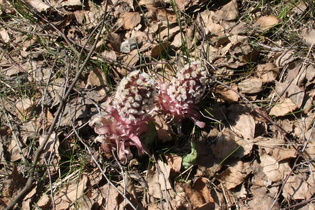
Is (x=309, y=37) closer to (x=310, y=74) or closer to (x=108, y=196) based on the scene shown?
(x=310, y=74)

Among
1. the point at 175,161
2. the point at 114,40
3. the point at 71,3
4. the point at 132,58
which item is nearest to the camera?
the point at 175,161

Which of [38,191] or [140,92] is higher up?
[140,92]

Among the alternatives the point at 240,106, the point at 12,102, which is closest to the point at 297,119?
the point at 240,106

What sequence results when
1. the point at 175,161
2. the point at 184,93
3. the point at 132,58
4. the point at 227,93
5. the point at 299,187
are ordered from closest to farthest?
the point at 184,93, the point at 299,187, the point at 175,161, the point at 227,93, the point at 132,58

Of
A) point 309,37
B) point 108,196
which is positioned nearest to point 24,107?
point 108,196

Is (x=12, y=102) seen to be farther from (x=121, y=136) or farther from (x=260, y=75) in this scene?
(x=260, y=75)

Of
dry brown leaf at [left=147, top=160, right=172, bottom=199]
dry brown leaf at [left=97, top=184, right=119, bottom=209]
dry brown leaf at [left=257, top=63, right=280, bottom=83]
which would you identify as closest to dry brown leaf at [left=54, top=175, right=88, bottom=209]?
dry brown leaf at [left=97, top=184, right=119, bottom=209]

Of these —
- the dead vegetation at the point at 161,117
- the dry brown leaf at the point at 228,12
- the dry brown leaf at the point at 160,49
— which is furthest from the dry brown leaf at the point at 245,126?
the dry brown leaf at the point at 228,12
